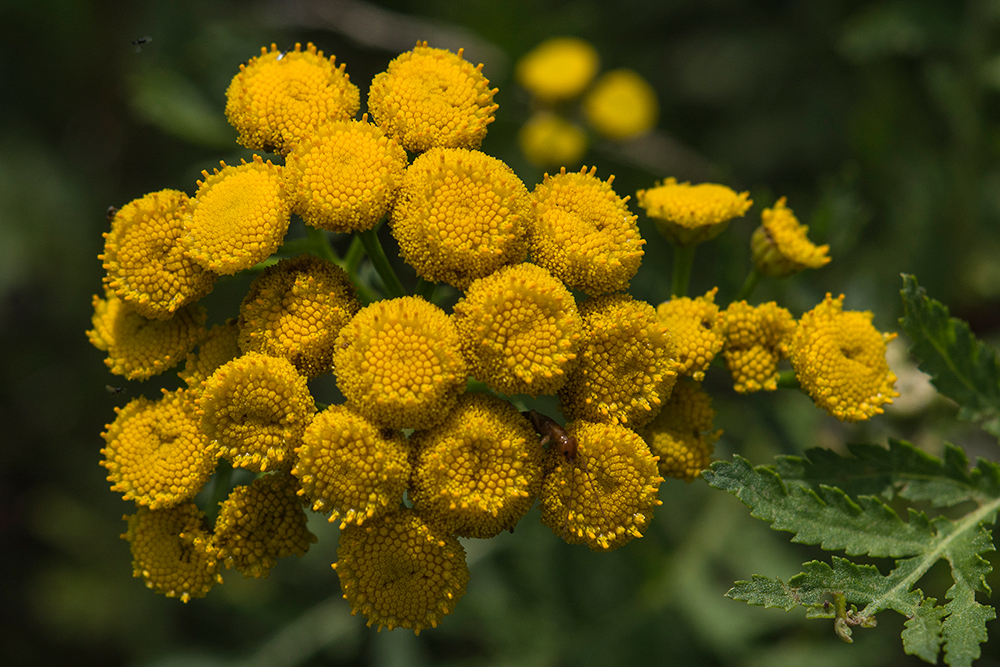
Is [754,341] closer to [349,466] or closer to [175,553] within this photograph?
[349,466]

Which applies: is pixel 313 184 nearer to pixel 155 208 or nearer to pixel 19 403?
pixel 155 208

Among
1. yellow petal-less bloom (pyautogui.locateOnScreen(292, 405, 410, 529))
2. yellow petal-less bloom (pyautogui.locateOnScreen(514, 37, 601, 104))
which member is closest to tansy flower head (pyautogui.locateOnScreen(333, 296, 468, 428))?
yellow petal-less bloom (pyautogui.locateOnScreen(292, 405, 410, 529))

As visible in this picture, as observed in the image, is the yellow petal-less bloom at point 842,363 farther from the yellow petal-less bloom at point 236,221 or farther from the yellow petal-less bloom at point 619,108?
the yellow petal-less bloom at point 619,108

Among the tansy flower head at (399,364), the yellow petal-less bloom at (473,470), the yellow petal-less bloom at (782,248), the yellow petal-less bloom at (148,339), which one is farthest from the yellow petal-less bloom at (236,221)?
Answer: the yellow petal-less bloom at (782,248)

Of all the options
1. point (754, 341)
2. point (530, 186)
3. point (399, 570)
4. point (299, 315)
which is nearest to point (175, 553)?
point (399, 570)

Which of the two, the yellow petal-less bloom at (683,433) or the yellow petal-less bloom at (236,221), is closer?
the yellow petal-less bloom at (236,221)

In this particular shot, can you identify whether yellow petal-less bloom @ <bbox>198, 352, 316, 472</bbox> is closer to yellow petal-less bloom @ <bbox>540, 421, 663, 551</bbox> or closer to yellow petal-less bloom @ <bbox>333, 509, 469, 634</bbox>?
yellow petal-less bloom @ <bbox>333, 509, 469, 634</bbox>
